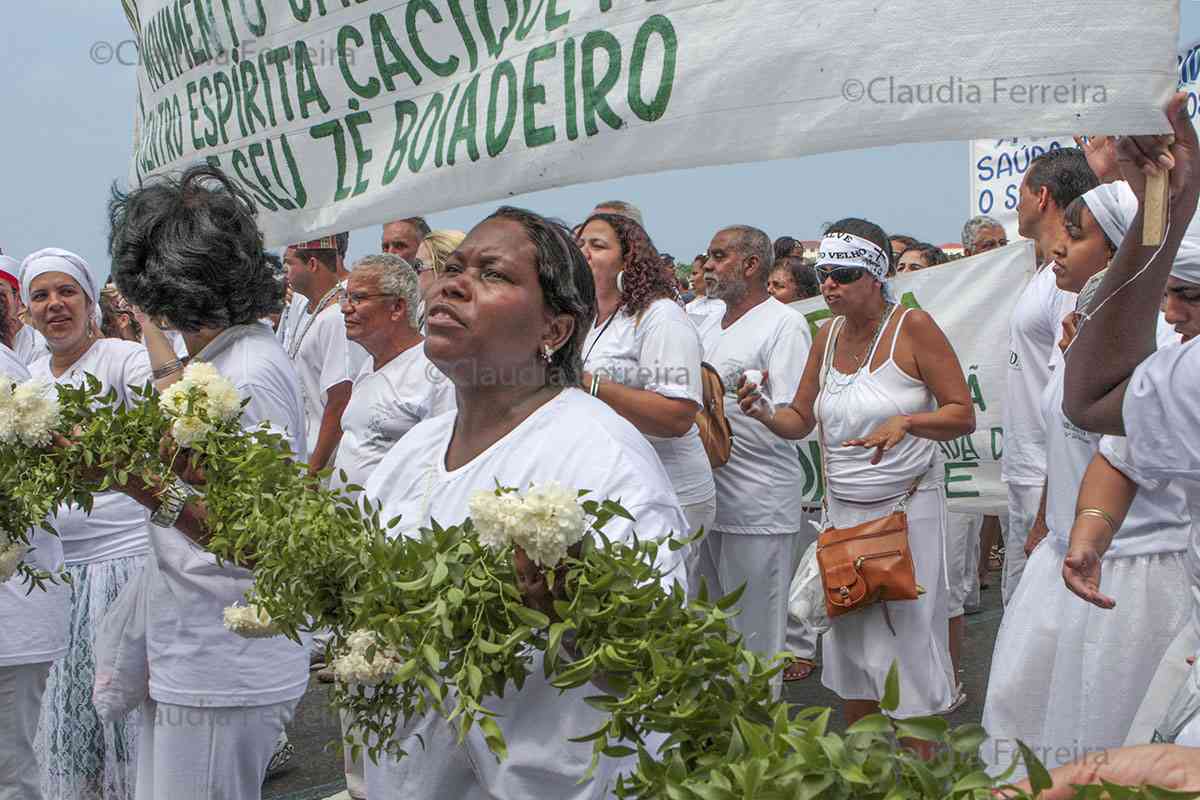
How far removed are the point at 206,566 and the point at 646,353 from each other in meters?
2.35

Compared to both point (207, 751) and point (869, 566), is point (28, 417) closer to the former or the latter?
point (207, 751)

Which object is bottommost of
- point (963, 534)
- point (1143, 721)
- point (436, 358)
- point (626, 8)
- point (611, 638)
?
point (963, 534)

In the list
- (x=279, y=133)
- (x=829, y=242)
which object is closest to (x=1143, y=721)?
(x=279, y=133)

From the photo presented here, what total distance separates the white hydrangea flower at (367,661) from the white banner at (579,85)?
3.15 ft

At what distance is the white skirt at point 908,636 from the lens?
542 centimetres

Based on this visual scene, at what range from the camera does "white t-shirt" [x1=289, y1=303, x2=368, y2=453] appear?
701cm

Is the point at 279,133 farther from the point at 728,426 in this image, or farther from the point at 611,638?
the point at 728,426

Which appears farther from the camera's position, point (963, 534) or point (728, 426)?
point (963, 534)

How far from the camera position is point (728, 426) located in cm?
637

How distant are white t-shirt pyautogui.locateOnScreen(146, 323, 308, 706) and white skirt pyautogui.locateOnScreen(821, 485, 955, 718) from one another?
2.41m

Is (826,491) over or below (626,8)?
below

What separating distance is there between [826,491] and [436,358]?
10.3 feet

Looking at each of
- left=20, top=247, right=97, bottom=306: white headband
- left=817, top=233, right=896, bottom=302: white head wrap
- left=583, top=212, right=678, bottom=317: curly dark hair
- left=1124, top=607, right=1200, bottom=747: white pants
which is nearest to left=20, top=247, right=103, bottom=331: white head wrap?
left=20, top=247, right=97, bottom=306: white headband

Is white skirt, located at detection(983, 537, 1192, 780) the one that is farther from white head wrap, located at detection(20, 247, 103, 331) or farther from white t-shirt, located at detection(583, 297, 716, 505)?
white head wrap, located at detection(20, 247, 103, 331)
